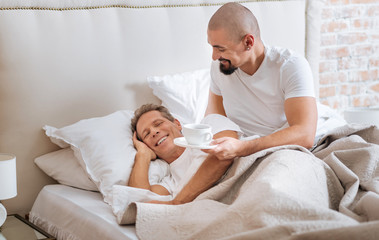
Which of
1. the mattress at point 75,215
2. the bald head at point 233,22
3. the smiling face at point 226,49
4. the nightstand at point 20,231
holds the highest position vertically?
the bald head at point 233,22

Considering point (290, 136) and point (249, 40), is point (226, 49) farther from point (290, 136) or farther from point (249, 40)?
point (290, 136)

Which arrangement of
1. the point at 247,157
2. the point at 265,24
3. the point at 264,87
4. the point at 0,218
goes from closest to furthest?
the point at 247,157 < the point at 0,218 < the point at 264,87 < the point at 265,24

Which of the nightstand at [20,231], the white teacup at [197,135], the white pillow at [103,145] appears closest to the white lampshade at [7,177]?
the nightstand at [20,231]

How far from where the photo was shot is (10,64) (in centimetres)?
239

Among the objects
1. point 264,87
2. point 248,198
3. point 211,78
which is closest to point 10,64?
point 211,78

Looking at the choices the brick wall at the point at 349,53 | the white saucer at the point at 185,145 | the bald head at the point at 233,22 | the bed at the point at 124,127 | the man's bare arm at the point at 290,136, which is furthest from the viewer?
the brick wall at the point at 349,53

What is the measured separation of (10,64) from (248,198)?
1.29 meters

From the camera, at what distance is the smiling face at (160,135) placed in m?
Result: 2.37

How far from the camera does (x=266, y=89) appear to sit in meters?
2.36

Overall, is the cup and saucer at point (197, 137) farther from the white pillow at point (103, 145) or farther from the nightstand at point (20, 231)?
the nightstand at point (20, 231)

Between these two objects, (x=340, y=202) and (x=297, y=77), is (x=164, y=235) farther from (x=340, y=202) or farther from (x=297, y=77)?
(x=297, y=77)

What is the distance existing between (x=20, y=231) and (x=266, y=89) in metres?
1.14

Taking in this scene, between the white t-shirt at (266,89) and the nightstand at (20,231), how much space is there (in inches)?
36.9

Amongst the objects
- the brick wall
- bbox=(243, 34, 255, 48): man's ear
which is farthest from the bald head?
the brick wall
